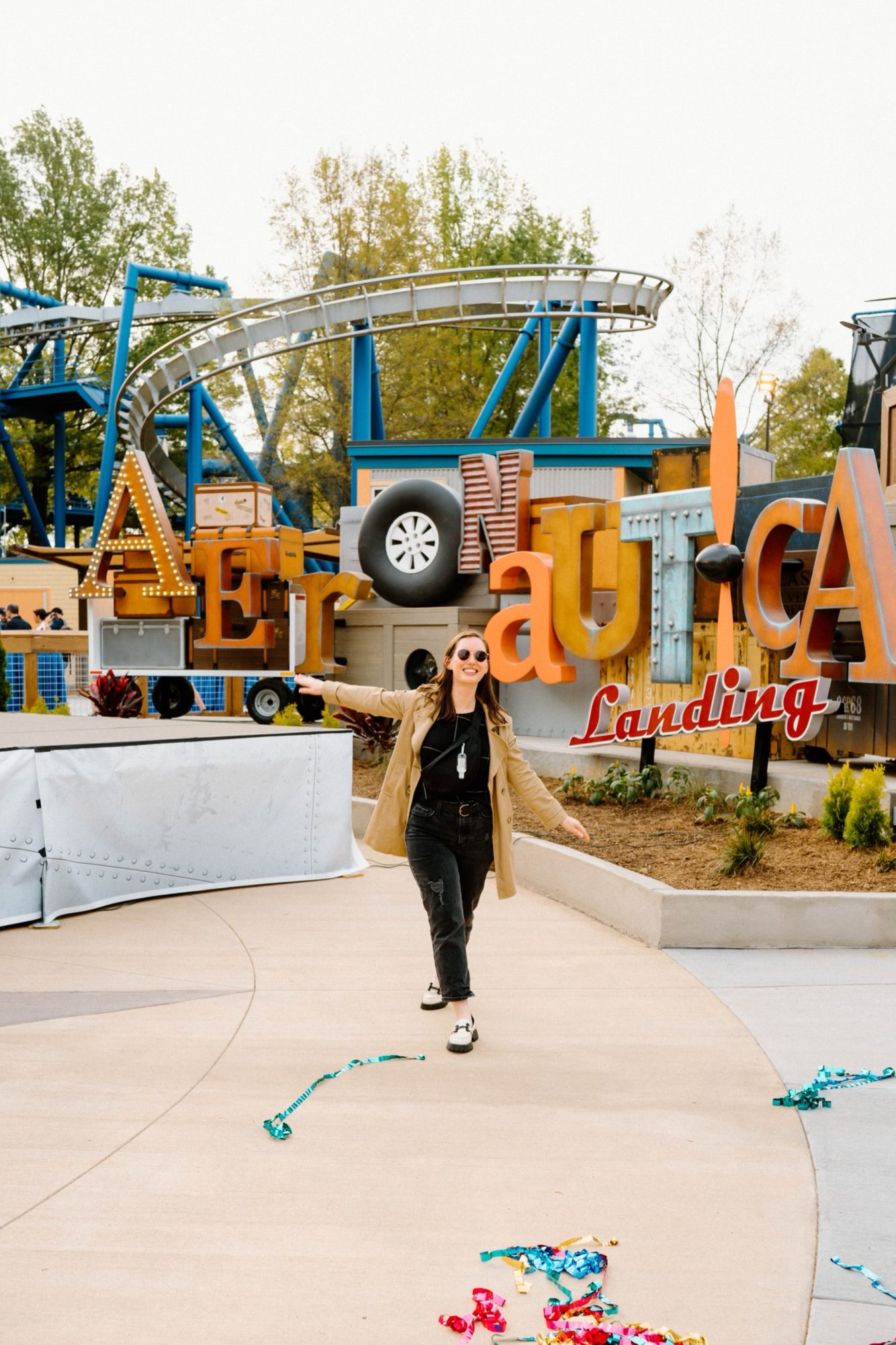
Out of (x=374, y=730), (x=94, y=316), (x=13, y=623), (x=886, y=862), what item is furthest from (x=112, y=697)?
(x=94, y=316)

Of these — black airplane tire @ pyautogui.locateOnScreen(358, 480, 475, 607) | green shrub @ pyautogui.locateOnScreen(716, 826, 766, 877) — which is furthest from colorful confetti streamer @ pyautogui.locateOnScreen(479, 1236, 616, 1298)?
black airplane tire @ pyautogui.locateOnScreen(358, 480, 475, 607)

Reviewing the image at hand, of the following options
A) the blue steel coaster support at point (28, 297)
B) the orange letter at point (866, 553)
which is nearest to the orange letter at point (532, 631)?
the orange letter at point (866, 553)

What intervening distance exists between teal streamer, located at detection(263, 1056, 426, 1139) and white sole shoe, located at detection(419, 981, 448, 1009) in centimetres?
77

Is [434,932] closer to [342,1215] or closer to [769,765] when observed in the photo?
[342,1215]

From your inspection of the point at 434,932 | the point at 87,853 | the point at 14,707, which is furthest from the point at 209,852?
the point at 14,707

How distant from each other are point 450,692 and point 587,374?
91.4 feet

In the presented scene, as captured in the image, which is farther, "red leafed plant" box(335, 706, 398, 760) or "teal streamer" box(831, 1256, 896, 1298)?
"red leafed plant" box(335, 706, 398, 760)

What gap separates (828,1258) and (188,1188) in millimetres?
1988

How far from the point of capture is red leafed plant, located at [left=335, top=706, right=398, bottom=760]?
15.8 meters

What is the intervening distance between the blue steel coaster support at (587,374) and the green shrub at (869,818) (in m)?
23.5

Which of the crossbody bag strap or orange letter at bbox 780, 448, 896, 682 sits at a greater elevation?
orange letter at bbox 780, 448, 896, 682

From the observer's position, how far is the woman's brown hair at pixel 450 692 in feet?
19.5

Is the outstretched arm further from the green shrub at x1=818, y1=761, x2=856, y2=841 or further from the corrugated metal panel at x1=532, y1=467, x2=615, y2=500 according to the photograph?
the corrugated metal panel at x1=532, y1=467, x2=615, y2=500

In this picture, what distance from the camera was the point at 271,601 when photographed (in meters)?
19.8
